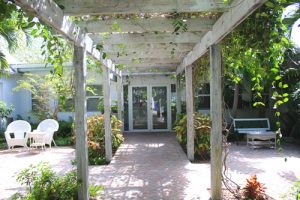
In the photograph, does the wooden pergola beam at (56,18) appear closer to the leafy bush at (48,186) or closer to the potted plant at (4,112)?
the leafy bush at (48,186)

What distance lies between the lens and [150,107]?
1486cm

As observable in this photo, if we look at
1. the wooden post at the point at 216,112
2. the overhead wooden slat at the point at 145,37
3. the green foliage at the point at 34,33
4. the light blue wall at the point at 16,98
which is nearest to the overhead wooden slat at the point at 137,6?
the green foliage at the point at 34,33

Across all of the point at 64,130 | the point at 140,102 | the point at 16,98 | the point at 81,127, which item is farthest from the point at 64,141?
the point at 81,127

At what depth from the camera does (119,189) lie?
18.5 feet

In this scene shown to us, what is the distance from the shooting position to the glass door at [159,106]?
48.9 ft

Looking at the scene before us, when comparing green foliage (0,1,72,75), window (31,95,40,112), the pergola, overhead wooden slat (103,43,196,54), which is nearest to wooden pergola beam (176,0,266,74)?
the pergola

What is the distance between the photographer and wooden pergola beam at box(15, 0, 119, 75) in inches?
106

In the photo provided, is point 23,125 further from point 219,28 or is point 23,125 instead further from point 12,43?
point 219,28

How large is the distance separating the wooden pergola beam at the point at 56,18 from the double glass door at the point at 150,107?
9718 mm

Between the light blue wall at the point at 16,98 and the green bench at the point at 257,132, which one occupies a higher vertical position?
the light blue wall at the point at 16,98

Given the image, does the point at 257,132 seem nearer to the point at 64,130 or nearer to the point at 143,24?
the point at 143,24

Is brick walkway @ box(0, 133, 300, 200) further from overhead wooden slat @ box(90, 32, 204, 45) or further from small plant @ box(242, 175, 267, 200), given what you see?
overhead wooden slat @ box(90, 32, 204, 45)

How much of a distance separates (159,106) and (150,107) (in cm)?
45

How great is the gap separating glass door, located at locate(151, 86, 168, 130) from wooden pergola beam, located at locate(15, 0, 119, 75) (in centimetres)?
977
